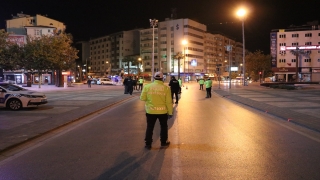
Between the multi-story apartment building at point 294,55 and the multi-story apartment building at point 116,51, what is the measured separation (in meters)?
54.5

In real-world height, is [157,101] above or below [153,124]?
above

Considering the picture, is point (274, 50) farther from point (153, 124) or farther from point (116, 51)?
point (153, 124)

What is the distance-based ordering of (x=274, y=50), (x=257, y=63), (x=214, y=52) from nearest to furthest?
(x=257, y=63) → (x=274, y=50) → (x=214, y=52)

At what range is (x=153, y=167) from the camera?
5.84 metres

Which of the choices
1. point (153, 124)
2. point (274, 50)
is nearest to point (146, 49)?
point (274, 50)

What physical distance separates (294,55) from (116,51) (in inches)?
2818

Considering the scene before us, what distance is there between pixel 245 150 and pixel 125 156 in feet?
9.02

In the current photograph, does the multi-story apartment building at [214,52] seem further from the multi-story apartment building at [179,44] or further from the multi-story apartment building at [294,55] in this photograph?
the multi-story apartment building at [294,55]

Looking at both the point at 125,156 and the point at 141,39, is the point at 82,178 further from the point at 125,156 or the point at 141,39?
the point at 141,39

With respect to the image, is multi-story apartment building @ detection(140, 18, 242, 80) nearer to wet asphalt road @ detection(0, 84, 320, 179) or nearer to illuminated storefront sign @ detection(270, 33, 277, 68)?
illuminated storefront sign @ detection(270, 33, 277, 68)

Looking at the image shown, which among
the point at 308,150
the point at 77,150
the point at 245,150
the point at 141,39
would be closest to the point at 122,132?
the point at 77,150

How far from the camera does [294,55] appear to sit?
86.8 meters

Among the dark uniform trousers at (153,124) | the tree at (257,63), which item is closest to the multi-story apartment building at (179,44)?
the tree at (257,63)

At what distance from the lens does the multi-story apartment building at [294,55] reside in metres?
84.5
